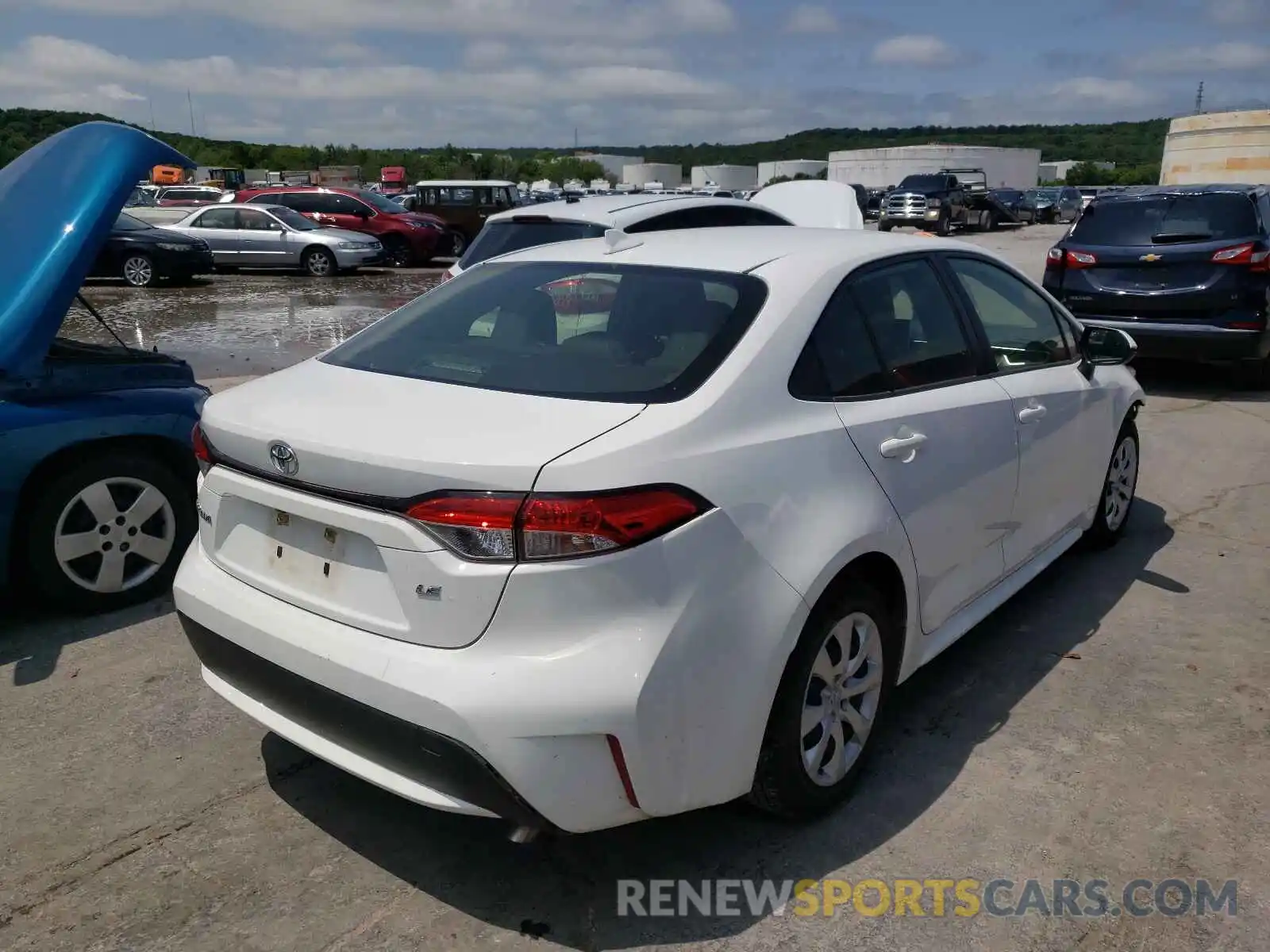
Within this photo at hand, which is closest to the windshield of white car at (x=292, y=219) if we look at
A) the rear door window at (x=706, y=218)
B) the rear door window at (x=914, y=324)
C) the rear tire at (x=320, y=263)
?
the rear tire at (x=320, y=263)

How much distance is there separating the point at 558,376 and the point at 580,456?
0.52 metres

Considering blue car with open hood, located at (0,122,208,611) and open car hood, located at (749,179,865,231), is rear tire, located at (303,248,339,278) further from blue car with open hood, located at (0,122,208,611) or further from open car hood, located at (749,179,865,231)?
blue car with open hood, located at (0,122,208,611)

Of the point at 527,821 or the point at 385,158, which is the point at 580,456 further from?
the point at 385,158

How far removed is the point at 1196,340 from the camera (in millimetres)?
8422

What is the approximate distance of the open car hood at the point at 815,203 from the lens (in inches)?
483

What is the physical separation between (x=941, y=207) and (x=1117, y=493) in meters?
29.8

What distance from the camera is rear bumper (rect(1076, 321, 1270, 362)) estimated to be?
830 centimetres

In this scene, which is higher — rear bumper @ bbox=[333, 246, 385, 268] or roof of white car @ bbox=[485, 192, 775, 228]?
roof of white car @ bbox=[485, 192, 775, 228]

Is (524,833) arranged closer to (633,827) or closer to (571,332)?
(633,827)

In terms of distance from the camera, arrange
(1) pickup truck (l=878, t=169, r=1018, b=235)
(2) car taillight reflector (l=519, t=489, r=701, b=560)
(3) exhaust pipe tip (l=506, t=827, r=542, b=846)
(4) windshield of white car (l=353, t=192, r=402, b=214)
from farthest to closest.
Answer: (1) pickup truck (l=878, t=169, r=1018, b=235)
(4) windshield of white car (l=353, t=192, r=402, b=214)
(3) exhaust pipe tip (l=506, t=827, r=542, b=846)
(2) car taillight reflector (l=519, t=489, r=701, b=560)

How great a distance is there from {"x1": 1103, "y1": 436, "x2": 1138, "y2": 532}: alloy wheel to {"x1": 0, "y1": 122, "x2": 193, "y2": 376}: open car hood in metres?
4.45

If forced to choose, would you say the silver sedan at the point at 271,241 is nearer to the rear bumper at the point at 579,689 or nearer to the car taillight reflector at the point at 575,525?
the rear bumper at the point at 579,689

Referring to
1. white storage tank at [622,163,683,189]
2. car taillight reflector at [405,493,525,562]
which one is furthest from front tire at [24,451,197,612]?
white storage tank at [622,163,683,189]

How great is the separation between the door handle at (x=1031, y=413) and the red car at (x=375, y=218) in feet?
67.7
